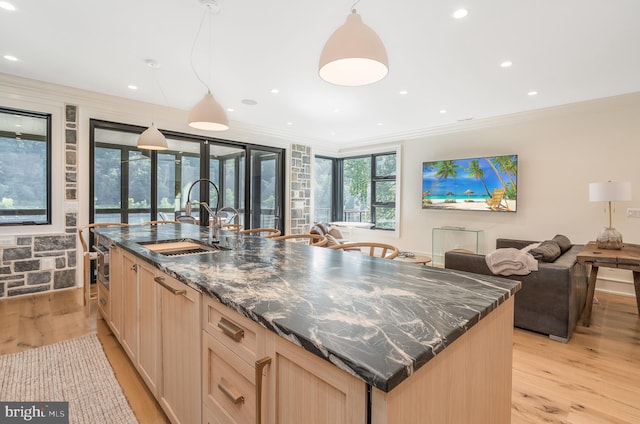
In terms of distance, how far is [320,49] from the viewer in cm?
290

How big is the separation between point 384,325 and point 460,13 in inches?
96.9

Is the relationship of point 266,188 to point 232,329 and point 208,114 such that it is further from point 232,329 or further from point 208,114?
point 232,329

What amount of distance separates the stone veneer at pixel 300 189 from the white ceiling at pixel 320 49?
6.93ft

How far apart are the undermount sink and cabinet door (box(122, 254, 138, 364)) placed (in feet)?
0.77

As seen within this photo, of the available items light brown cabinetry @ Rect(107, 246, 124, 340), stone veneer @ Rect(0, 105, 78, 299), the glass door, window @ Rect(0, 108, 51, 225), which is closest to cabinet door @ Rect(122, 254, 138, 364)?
light brown cabinetry @ Rect(107, 246, 124, 340)

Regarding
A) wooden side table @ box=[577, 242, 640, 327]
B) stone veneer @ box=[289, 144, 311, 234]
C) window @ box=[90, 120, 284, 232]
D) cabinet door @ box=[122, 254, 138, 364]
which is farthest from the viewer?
stone veneer @ box=[289, 144, 311, 234]

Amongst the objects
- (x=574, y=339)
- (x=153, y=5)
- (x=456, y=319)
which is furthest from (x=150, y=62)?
(x=574, y=339)

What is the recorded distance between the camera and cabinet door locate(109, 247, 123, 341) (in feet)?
7.41

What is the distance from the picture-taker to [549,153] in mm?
4582

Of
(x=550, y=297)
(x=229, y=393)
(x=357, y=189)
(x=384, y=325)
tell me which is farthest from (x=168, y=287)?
(x=357, y=189)

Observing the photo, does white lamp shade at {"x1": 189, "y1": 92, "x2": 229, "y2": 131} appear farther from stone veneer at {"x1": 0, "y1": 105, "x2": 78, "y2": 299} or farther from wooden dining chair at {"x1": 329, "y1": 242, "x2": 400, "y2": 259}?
stone veneer at {"x1": 0, "y1": 105, "x2": 78, "y2": 299}

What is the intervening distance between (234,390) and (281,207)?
5.49m

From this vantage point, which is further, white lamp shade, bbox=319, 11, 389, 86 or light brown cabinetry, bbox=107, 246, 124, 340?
light brown cabinetry, bbox=107, 246, 124, 340

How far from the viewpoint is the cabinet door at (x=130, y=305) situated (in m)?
1.95
